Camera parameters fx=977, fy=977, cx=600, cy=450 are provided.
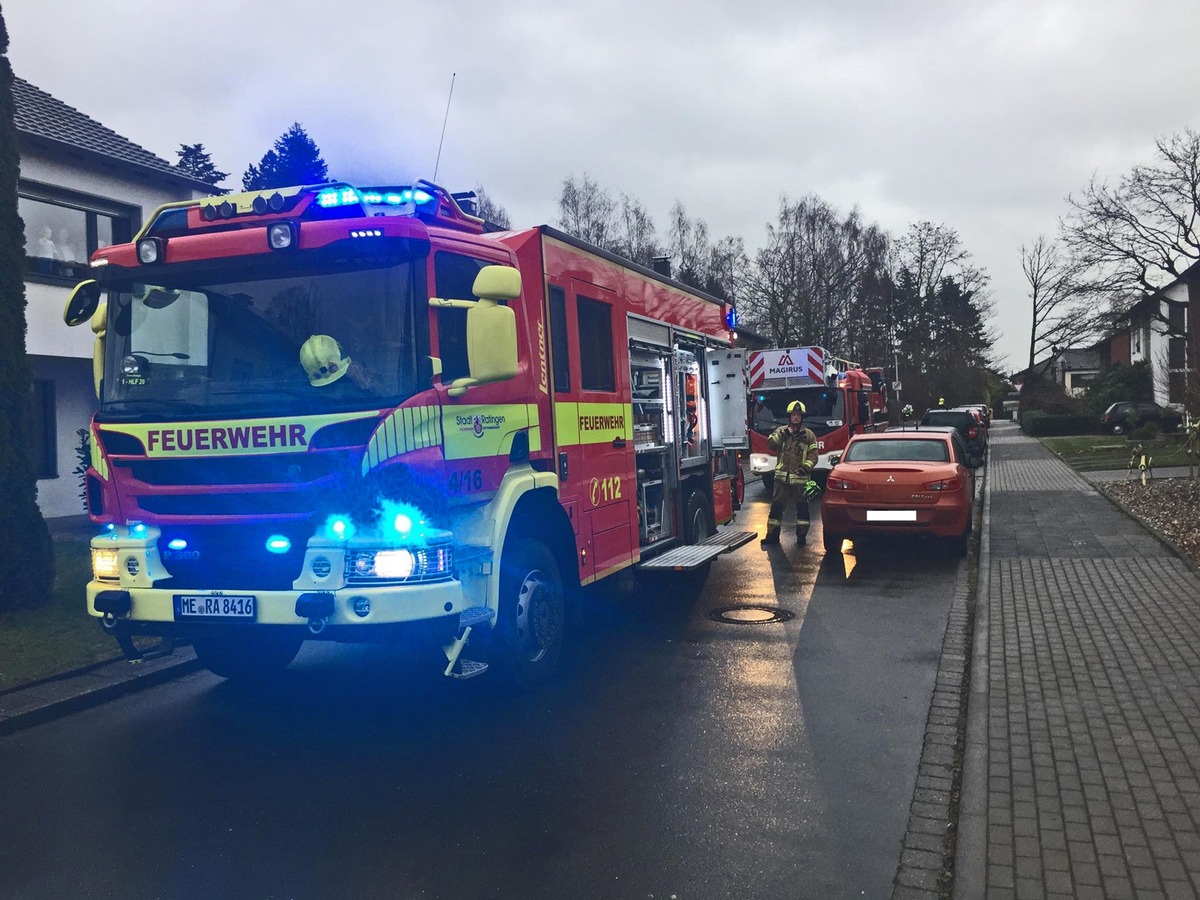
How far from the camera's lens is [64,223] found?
16.4 metres

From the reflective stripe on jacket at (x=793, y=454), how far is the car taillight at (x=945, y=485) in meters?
1.91

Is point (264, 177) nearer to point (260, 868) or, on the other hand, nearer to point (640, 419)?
point (640, 419)

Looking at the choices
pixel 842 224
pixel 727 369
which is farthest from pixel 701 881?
pixel 842 224

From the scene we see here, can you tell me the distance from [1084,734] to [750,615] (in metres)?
3.74

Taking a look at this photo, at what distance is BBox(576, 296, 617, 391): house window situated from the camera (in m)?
7.25

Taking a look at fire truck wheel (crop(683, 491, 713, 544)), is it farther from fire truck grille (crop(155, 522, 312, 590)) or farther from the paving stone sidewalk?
fire truck grille (crop(155, 522, 312, 590))

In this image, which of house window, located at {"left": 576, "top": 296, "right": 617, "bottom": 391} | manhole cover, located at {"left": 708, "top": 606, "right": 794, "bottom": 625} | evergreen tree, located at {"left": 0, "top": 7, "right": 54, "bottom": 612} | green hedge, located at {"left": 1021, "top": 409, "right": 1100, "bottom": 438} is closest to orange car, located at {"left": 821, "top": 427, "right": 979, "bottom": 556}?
manhole cover, located at {"left": 708, "top": 606, "right": 794, "bottom": 625}

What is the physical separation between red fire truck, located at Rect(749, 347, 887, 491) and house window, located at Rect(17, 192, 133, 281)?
41.3 ft

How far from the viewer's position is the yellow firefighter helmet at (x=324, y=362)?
5094 mm

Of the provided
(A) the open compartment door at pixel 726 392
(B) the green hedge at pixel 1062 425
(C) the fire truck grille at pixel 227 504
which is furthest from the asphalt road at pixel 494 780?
(B) the green hedge at pixel 1062 425

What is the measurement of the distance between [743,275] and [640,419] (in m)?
41.4

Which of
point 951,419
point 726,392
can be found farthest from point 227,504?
point 951,419

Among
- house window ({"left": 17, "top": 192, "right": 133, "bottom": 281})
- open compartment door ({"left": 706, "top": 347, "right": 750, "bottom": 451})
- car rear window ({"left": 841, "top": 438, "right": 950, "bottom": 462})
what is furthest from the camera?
house window ({"left": 17, "top": 192, "right": 133, "bottom": 281})

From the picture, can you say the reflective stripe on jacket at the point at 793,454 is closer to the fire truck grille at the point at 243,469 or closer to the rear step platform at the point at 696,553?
the rear step platform at the point at 696,553
